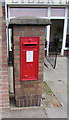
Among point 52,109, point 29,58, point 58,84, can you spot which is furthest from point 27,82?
point 58,84

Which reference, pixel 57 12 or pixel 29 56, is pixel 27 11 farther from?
pixel 29 56

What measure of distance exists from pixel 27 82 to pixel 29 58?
0.53 m

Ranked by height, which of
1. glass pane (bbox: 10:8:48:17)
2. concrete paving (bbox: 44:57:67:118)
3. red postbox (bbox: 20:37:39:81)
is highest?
glass pane (bbox: 10:8:48:17)

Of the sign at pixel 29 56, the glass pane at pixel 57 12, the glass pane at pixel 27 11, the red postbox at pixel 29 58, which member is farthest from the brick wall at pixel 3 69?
the glass pane at pixel 57 12

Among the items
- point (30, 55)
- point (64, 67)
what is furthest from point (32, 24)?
point (64, 67)

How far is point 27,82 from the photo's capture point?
10.0 feet

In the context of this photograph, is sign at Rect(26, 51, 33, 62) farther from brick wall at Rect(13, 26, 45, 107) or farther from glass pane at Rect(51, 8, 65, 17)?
glass pane at Rect(51, 8, 65, 17)

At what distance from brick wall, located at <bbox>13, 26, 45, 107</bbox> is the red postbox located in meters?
0.07

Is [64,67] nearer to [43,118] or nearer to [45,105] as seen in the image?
[45,105]

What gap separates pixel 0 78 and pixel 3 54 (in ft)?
1.66

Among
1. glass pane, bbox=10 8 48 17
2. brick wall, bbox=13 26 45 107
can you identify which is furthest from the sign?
glass pane, bbox=10 8 48 17

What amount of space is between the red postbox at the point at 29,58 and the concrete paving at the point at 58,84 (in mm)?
838

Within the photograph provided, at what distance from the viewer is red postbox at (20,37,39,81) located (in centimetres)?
282

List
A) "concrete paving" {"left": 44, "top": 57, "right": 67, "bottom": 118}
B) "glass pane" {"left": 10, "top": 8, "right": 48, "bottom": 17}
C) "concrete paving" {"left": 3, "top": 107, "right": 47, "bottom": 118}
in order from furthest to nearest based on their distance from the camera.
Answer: "glass pane" {"left": 10, "top": 8, "right": 48, "bottom": 17} < "concrete paving" {"left": 44, "top": 57, "right": 67, "bottom": 118} < "concrete paving" {"left": 3, "top": 107, "right": 47, "bottom": 118}
